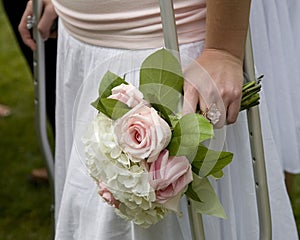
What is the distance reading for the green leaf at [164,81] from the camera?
1424 mm

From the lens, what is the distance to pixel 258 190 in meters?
1.61

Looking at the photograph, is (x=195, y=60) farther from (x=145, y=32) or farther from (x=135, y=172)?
(x=135, y=172)

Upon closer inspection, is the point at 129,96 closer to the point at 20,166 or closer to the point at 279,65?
the point at 279,65

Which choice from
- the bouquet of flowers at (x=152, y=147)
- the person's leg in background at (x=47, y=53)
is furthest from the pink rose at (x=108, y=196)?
the person's leg in background at (x=47, y=53)

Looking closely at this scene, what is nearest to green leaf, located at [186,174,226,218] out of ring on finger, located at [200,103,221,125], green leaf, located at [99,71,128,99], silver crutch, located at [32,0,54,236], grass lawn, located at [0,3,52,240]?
ring on finger, located at [200,103,221,125]

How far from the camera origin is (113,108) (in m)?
1.42

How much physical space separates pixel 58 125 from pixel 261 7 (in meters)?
0.60

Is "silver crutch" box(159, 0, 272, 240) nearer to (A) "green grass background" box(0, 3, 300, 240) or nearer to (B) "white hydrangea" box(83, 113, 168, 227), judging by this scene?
(B) "white hydrangea" box(83, 113, 168, 227)

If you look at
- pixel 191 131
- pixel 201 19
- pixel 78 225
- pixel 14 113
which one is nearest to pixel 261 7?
pixel 201 19

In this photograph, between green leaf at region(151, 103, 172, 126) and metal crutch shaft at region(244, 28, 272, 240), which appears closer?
green leaf at region(151, 103, 172, 126)

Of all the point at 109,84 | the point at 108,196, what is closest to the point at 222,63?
the point at 109,84

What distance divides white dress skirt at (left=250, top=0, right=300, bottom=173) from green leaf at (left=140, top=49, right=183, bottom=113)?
0.42 m

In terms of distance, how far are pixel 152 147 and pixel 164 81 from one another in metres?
0.13

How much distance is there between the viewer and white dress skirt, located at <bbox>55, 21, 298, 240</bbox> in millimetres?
1636
